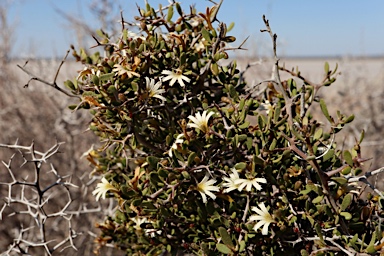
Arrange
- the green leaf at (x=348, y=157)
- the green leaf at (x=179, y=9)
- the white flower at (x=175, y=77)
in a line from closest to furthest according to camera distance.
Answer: the green leaf at (x=348, y=157) < the white flower at (x=175, y=77) < the green leaf at (x=179, y=9)

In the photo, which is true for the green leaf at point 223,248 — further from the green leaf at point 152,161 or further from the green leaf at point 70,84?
the green leaf at point 70,84

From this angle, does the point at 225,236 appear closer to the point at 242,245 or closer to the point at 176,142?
the point at 242,245

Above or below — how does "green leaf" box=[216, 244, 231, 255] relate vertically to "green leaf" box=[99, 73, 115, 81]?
below

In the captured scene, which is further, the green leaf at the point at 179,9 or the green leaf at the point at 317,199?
the green leaf at the point at 179,9

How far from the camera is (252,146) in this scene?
3.28ft

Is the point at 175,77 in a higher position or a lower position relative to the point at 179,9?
lower

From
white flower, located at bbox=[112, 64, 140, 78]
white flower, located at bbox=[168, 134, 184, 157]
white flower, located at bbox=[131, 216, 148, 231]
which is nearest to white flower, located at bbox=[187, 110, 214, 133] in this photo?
white flower, located at bbox=[168, 134, 184, 157]

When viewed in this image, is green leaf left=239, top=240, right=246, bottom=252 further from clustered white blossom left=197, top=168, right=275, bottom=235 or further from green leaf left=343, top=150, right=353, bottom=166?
green leaf left=343, top=150, right=353, bottom=166

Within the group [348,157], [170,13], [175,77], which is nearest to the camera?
[348,157]

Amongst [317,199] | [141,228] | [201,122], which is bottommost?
[141,228]

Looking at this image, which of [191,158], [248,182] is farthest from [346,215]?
[191,158]

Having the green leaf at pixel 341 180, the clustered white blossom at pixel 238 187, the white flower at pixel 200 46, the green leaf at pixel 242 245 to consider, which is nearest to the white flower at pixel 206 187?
the clustered white blossom at pixel 238 187

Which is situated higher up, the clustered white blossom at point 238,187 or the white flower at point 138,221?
the clustered white blossom at point 238,187

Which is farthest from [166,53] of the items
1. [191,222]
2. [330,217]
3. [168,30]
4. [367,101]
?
[367,101]
